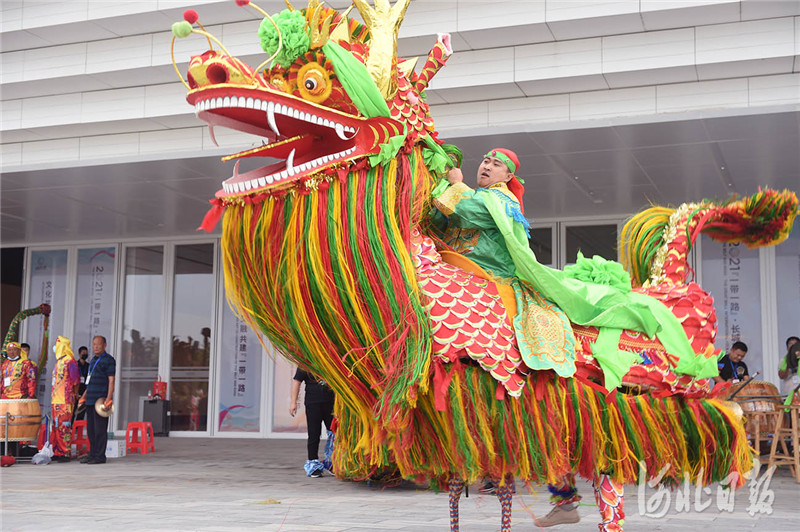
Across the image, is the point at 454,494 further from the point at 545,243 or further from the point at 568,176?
the point at 545,243

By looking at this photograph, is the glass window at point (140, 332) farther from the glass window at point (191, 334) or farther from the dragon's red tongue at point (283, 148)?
the dragon's red tongue at point (283, 148)

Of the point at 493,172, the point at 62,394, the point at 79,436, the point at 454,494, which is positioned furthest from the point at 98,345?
the point at 493,172

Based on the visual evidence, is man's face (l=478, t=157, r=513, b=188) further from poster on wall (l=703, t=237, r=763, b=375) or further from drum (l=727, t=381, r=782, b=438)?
poster on wall (l=703, t=237, r=763, b=375)

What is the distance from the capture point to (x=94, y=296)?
14.3 meters

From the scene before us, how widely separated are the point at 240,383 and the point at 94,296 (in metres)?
3.30

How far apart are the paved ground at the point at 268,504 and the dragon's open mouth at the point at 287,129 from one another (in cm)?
166

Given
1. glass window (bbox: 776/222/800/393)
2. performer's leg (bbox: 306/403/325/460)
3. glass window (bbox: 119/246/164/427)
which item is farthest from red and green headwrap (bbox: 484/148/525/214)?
glass window (bbox: 119/246/164/427)

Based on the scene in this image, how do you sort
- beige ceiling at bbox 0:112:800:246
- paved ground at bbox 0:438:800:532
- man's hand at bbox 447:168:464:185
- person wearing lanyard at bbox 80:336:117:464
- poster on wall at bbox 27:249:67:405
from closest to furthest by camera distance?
1. man's hand at bbox 447:168:464:185
2. paved ground at bbox 0:438:800:532
3. beige ceiling at bbox 0:112:800:246
4. person wearing lanyard at bbox 80:336:117:464
5. poster on wall at bbox 27:249:67:405

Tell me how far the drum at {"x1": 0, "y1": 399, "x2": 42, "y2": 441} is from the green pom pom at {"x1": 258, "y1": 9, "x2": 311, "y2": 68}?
7.75 m

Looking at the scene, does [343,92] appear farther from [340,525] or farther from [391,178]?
[340,525]

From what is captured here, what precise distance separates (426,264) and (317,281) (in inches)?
18.7

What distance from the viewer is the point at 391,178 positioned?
9.78 feet

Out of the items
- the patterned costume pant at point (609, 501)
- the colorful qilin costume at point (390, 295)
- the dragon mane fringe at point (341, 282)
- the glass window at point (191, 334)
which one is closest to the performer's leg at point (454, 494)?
the colorful qilin costume at point (390, 295)

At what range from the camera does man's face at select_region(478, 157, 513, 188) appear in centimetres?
336
